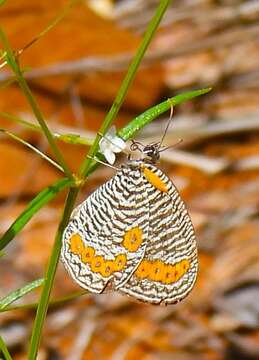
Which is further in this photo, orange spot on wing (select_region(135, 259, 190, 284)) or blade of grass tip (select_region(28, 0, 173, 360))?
orange spot on wing (select_region(135, 259, 190, 284))

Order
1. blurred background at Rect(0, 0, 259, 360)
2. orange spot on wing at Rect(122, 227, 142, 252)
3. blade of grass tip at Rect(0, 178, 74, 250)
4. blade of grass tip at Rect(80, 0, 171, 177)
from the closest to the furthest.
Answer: blade of grass tip at Rect(80, 0, 171, 177)
blade of grass tip at Rect(0, 178, 74, 250)
orange spot on wing at Rect(122, 227, 142, 252)
blurred background at Rect(0, 0, 259, 360)

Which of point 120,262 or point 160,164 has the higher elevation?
point 160,164

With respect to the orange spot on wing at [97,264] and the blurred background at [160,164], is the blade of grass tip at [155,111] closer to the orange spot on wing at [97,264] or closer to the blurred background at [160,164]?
the orange spot on wing at [97,264]

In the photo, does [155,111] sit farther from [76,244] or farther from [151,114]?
[76,244]

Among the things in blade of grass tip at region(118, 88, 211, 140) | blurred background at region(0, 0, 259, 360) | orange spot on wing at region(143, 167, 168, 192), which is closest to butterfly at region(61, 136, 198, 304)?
orange spot on wing at region(143, 167, 168, 192)

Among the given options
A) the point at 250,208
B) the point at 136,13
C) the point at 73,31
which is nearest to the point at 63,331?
the point at 250,208

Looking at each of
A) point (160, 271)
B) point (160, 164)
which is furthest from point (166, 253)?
point (160, 164)

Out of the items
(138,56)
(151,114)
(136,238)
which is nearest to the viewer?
(138,56)

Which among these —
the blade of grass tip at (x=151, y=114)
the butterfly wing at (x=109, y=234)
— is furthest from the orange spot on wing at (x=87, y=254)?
the blade of grass tip at (x=151, y=114)

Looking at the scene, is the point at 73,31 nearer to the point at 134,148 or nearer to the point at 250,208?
the point at 250,208

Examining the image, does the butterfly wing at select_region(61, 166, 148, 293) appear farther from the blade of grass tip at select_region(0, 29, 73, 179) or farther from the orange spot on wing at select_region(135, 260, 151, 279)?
the blade of grass tip at select_region(0, 29, 73, 179)
